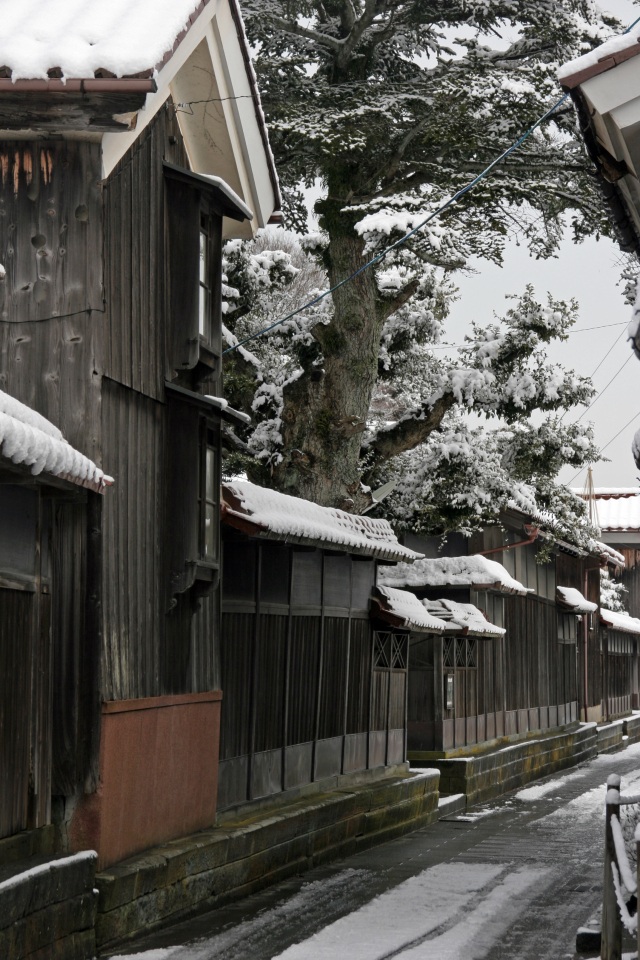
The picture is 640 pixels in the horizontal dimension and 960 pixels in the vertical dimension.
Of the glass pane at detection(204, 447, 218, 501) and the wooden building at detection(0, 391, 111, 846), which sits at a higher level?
the glass pane at detection(204, 447, 218, 501)

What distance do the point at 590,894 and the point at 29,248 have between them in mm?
9228

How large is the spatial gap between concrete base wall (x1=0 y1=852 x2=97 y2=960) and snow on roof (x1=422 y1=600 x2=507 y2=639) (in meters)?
15.4

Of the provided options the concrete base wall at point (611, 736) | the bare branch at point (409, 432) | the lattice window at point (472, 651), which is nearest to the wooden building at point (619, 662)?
the concrete base wall at point (611, 736)

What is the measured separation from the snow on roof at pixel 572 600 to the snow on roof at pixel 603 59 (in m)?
28.0

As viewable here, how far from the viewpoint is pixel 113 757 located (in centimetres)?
1071

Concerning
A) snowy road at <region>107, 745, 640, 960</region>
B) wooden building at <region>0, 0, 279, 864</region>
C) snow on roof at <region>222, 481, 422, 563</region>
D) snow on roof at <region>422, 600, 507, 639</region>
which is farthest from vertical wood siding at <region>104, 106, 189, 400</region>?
snow on roof at <region>422, 600, 507, 639</region>

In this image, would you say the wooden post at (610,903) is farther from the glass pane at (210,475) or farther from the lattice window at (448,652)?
the lattice window at (448,652)

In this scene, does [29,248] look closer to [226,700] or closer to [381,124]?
[226,700]

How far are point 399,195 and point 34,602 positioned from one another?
10.6 meters

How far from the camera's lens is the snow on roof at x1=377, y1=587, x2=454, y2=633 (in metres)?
20.3

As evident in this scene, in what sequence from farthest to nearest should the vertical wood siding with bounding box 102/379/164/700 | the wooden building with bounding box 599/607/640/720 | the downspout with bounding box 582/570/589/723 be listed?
the wooden building with bounding box 599/607/640/720 → the downspout with bounding box 582/570/589/723 → the vertical wood siding with bounding box 102/379/164/700

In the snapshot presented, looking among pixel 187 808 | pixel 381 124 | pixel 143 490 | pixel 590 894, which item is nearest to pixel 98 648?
pixel 143 490

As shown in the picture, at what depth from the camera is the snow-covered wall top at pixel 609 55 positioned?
29.1ft

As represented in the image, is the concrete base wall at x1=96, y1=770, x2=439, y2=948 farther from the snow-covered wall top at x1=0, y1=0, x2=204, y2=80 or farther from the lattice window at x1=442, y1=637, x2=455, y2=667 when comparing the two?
the snow-covered wall top at x1=0, y1=0, x2=204, y2=80
